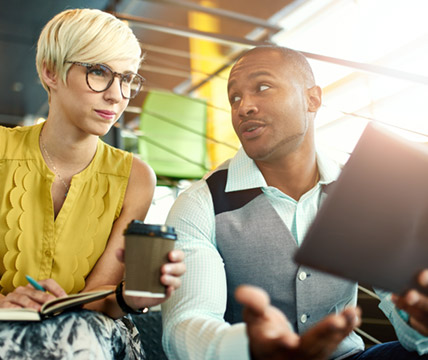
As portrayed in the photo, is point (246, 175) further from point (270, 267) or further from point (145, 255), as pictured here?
point (145, 255)

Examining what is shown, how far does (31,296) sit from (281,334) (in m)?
0.78

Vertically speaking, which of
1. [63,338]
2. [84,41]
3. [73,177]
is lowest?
[63,338]

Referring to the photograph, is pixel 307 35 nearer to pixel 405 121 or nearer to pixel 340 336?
pixel 405 121

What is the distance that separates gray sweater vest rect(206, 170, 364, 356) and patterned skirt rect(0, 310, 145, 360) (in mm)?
383

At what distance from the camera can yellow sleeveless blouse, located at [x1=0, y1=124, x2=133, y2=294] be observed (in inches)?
60.9

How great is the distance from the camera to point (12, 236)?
1551 millimetres

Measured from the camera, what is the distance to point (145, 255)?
102 cm

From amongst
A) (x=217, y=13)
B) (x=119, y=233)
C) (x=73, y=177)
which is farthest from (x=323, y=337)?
(x=217, y=13)

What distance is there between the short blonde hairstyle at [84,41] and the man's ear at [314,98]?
0.61 m

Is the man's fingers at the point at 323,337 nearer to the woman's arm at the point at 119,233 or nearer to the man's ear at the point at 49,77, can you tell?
the woman's arm at the point at 119,233

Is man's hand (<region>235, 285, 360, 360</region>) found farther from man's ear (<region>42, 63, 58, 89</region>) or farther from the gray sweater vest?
man's ear (<region>42, 63, 58, 89</region>)

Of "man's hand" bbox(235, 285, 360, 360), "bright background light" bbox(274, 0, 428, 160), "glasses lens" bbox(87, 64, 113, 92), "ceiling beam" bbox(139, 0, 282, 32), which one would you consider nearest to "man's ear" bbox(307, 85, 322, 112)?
"glasses lens" bbox(87, 64, 113, 92)

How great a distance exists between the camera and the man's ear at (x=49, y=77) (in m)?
1.66

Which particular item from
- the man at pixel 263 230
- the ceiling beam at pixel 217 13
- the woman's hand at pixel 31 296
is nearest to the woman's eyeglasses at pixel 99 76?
the man at pixel 263 230
